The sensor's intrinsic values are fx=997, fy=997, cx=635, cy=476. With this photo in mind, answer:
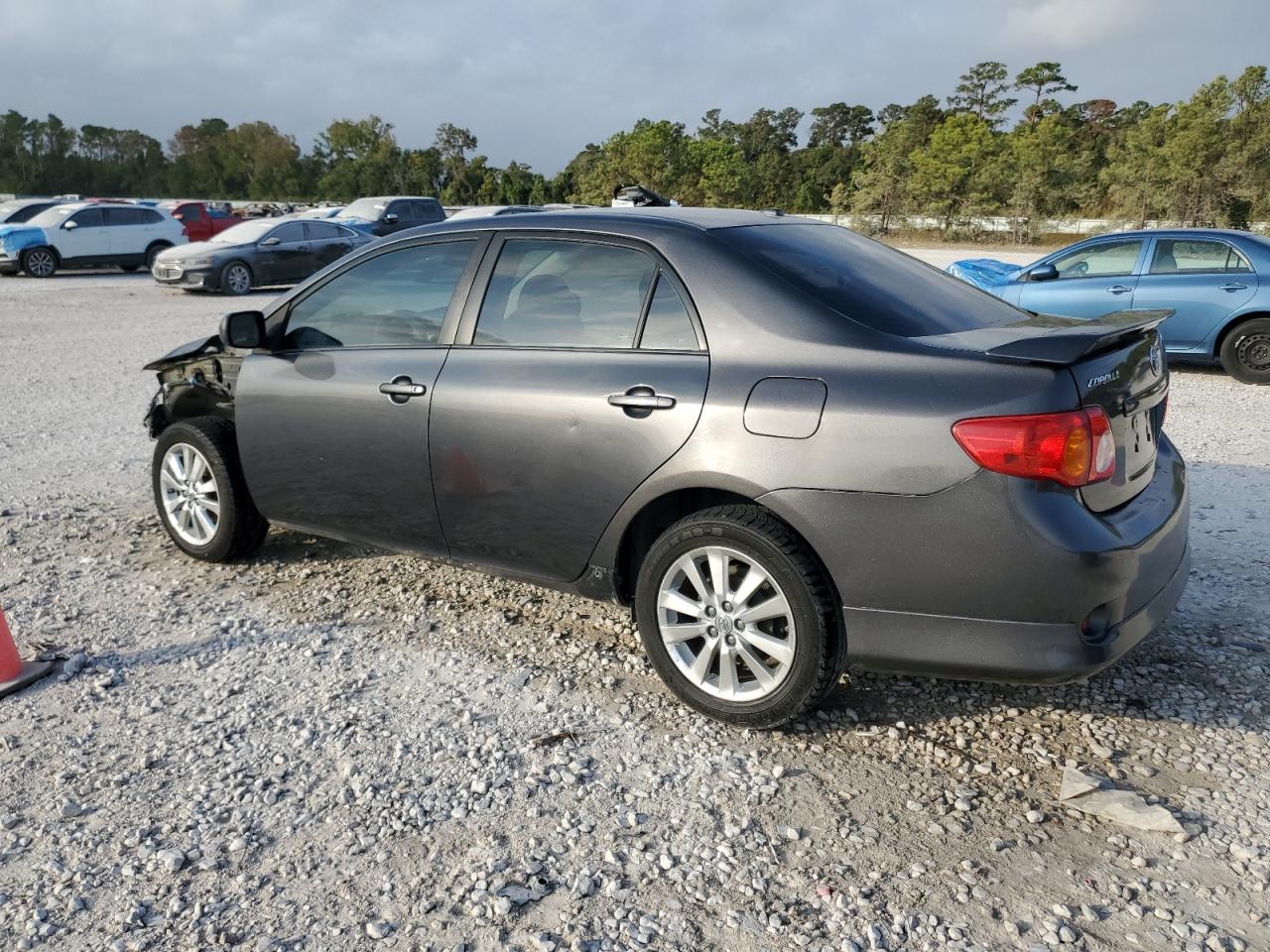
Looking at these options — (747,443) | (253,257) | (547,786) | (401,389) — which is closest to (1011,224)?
(253,257)

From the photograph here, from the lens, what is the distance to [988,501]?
282 cm

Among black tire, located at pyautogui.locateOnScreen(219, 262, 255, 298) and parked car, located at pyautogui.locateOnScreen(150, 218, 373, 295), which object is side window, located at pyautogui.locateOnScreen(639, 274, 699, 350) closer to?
parked car, located at pyautogui.locateOnScreen(150, 218, 373, 295)

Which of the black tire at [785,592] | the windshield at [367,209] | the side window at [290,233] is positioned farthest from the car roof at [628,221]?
the windshield at [367,209]

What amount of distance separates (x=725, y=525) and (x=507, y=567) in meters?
1.09

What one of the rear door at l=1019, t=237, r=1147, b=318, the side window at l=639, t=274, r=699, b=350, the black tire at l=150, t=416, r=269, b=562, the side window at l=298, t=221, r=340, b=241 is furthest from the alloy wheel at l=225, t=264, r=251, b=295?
the side window at l=639, t=274, r=699, b=350

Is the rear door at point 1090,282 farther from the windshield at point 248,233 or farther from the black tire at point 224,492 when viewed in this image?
the windshield at point 248,233

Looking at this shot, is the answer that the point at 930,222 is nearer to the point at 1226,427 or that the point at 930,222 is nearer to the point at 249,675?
the point at 1226,427

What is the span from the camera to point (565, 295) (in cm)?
374

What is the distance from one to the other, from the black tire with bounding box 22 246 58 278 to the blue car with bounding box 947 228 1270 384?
21.5 metres

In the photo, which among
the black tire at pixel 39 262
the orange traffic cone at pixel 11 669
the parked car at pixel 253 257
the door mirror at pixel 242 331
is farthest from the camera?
the black tire at pixel 39 262

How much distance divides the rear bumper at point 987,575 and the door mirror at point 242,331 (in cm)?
265

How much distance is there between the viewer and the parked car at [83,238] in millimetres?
22500

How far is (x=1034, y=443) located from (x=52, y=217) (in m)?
25.7

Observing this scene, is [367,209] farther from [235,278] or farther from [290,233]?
[235,278]
